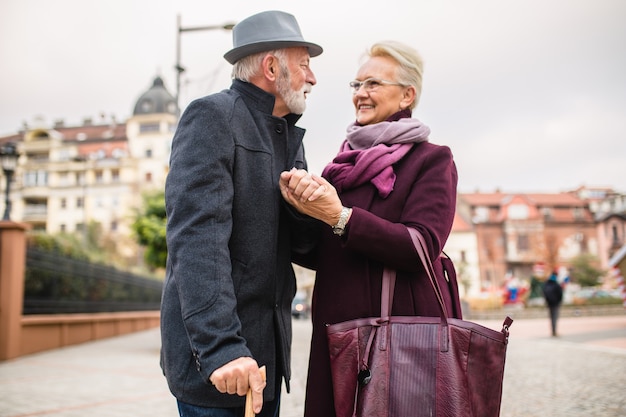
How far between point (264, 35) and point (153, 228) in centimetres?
1079

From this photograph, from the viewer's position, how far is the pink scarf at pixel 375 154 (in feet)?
7.00

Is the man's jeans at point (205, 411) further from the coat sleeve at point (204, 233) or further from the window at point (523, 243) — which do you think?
the window at point (523, 243)

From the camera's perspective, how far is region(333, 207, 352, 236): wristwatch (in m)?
2.00

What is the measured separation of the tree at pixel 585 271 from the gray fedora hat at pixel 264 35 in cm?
6327

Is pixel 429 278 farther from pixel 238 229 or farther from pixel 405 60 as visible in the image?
pixel 405 60

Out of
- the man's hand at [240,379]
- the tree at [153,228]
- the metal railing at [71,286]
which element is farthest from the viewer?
the tree at [153,228]

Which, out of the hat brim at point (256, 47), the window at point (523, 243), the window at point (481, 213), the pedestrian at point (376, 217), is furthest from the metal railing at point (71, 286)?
the window at point (523, 243)

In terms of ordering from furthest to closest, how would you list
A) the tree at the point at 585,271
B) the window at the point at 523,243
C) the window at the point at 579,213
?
1. the window at the point at 579,213
2. the window at the point at 523,243
3. the tree at the point at 585,271

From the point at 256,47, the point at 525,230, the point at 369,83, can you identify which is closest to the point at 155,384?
the point at 369,83

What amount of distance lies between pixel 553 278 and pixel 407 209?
49.6 ft

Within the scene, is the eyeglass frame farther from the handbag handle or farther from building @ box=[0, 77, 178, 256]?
building @ box=[0, 77, 178, 256]

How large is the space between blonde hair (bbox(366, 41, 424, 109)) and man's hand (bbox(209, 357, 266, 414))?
4.32ft

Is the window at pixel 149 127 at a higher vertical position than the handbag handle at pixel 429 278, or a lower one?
higher

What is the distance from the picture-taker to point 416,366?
6.12 feet
